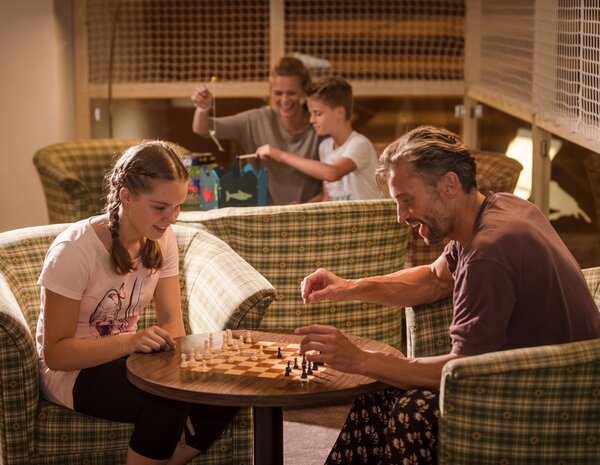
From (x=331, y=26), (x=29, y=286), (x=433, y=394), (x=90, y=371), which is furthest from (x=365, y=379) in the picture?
(x=331, y=26)

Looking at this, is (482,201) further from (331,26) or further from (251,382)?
(331,26)

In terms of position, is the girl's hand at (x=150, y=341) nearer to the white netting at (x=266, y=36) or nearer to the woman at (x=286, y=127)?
the woman at (x=286, y=127)

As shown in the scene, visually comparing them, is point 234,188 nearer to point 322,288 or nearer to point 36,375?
point 322,288

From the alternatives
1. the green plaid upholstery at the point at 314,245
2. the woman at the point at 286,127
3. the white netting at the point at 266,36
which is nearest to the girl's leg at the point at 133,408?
the green plaid upholstery at the point at 314,245

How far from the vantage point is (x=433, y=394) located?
7.86 feet

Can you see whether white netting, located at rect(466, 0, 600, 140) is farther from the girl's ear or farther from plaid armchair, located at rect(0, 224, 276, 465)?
the girl's ear

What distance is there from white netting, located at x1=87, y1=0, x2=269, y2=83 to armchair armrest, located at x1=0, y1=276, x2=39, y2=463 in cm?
382

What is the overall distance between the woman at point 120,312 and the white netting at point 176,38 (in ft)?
12.0

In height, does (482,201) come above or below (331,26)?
below

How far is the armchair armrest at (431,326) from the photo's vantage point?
2.97 m

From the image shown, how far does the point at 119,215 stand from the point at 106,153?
2.98m

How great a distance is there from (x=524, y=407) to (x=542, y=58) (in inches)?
113

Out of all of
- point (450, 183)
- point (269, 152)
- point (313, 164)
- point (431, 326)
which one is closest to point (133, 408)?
point (431, 326)

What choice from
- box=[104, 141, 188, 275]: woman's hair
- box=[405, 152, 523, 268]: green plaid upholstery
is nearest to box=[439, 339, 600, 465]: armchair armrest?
box=[104, 141, 188, 275]: woman's hair
